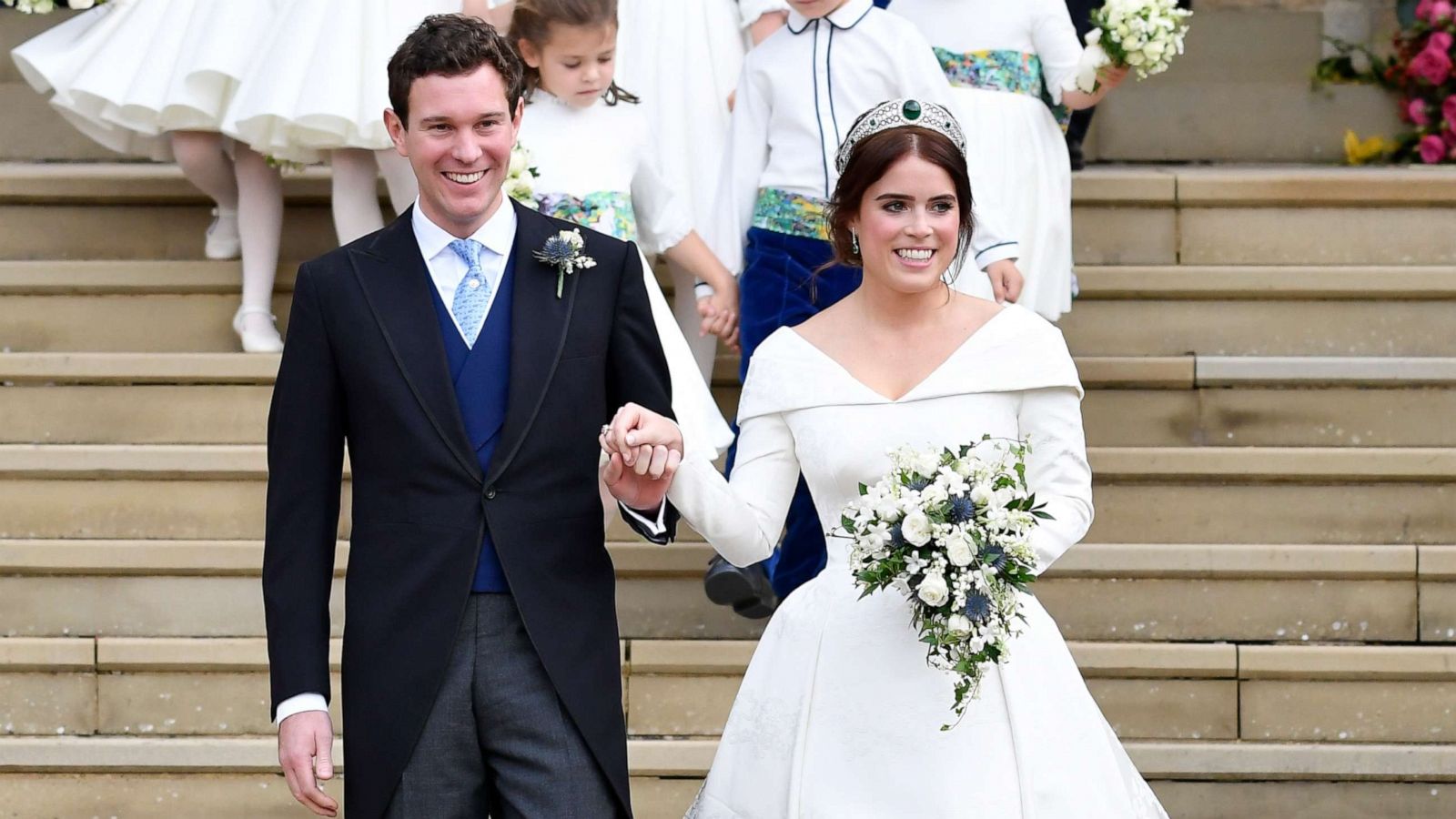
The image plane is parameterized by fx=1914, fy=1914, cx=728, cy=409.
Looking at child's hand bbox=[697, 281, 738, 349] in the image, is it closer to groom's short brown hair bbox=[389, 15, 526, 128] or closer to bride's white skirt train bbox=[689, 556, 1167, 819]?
bride's white skirt train bbox=[689, 556, 1167, 819]

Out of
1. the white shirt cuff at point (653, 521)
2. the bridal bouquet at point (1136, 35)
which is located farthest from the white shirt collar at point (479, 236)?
the bridal bouquet at point (1136, 35)

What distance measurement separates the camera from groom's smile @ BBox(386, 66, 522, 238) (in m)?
2.92

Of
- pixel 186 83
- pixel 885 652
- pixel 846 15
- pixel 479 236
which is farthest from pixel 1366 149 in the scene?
pixel 479 236

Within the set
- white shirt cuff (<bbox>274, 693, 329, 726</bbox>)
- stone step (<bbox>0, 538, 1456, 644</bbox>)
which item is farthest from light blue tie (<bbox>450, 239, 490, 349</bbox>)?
stone step (<bbox>0, 538, 1456, 644</bbox>)

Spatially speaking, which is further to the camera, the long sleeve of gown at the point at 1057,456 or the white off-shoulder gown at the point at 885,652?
the long sleeve of gown at the point at 1057,456

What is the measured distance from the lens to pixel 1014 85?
5.54 m

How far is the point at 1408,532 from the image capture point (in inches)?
223

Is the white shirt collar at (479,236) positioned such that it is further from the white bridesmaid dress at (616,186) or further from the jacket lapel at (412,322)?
the white bridesmaid dress at (616,186)

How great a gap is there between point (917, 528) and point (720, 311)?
7.74 ft

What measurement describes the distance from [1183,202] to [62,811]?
13.6 feet

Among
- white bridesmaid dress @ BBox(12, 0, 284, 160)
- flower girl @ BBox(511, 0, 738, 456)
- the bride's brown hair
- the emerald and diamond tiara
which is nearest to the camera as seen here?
the emerald and diamond tiara

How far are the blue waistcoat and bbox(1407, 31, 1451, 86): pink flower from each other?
20.0 feet

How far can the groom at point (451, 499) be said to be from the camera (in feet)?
9.56

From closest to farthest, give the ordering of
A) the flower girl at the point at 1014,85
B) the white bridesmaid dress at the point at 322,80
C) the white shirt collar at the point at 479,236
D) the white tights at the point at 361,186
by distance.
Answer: the white shirt collar at the point at 479,236 → the flower girl at the point at 1014,85 → the white bridesmaid dress at the point at 322,80 → the white tights at the point at 361,186
